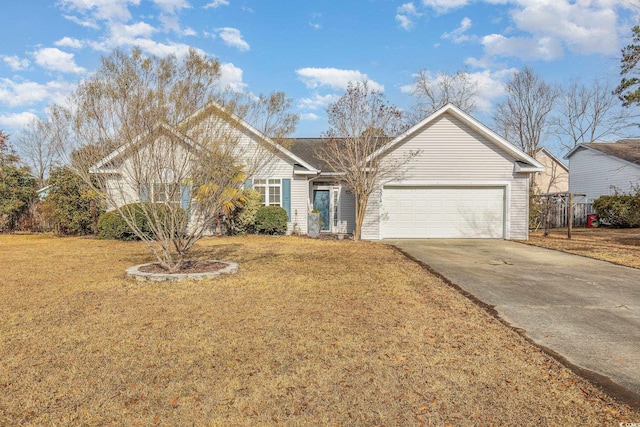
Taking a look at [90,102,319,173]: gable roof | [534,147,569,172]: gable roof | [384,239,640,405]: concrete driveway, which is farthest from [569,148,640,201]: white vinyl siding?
[90,102,319,173]: gable roof

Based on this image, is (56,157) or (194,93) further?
(56,157)

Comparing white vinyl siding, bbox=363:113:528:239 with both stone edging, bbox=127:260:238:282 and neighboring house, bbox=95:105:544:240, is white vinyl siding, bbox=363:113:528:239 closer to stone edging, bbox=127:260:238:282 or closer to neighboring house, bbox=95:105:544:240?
neighboring house, bbox=95:105:544:240

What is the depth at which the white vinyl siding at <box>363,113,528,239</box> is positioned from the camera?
15.8m

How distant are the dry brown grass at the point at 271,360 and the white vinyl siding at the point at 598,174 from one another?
23.1m

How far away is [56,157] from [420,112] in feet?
97.7

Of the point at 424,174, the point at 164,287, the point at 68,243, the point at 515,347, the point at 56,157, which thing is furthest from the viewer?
the point at 424,174

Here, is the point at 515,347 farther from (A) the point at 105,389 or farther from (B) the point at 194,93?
(B) the point at 194,93

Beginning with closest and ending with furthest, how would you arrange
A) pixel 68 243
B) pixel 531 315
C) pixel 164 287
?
1. pixel 531 315
2. pixel 164 287
3. pixel 68 243

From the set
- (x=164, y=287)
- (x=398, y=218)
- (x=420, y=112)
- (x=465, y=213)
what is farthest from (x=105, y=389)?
(x=420, y=112)

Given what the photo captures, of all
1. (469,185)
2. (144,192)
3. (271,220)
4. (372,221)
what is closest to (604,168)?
(469,185)

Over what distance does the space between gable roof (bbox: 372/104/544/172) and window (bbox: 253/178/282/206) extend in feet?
14.4

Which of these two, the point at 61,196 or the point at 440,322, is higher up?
the point at 61,196

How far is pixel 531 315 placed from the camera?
579 centimetres

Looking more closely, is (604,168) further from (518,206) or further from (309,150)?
(309,150)
